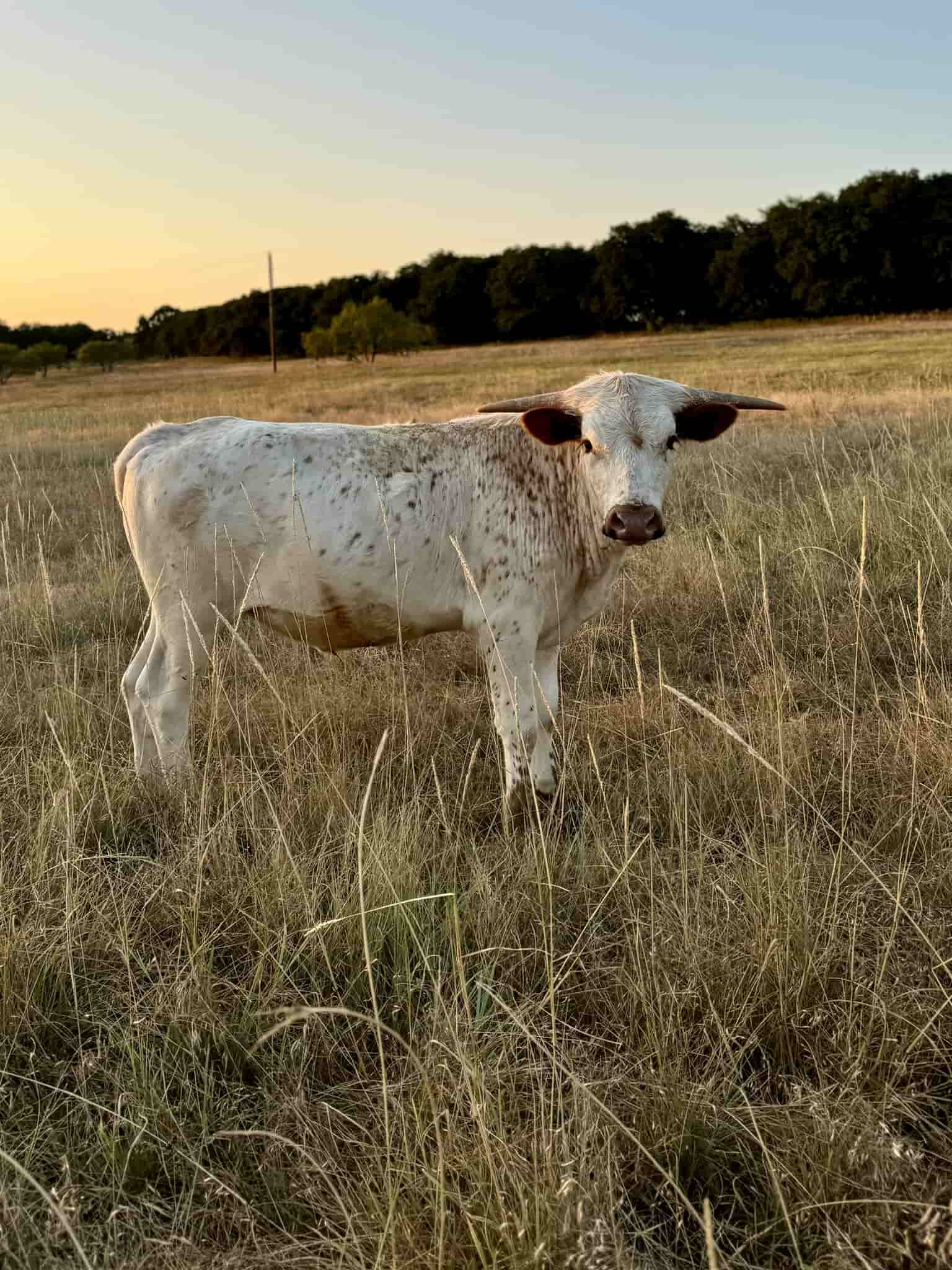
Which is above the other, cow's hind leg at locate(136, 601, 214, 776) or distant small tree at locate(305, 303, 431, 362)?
distant small tree at locate(305, 303, 431, 362)

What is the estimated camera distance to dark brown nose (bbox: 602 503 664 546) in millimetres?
3461

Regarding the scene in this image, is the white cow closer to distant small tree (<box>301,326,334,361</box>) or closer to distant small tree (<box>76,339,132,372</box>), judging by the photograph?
distant small tree (<box>301,326,334,361</box>)

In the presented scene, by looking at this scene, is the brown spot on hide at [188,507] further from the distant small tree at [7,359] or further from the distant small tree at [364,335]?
the distant small tree at [7,359]

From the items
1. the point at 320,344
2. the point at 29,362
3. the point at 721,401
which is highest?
the point at 320,344

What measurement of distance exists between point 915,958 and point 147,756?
3.24 meters

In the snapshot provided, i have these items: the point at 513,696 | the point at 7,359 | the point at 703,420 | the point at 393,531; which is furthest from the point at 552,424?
the point at 7,359

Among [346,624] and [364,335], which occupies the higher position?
[364,335]

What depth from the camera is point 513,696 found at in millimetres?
4023

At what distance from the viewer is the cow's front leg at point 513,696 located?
394 centimetres

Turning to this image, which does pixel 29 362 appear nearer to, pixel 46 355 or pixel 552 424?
pixel 46 355

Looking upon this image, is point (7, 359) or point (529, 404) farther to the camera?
point (7, 359)

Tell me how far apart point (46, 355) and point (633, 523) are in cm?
8303

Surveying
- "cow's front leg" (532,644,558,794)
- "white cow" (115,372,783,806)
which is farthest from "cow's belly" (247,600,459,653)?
"cow's front leg" (532,644,558,794)

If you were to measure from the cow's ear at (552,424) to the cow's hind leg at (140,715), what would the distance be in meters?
1.99
